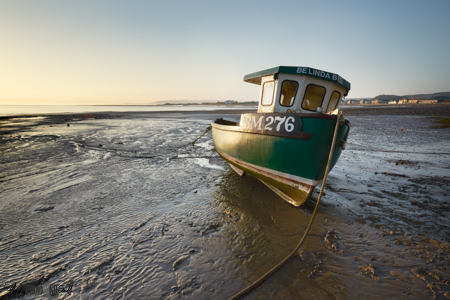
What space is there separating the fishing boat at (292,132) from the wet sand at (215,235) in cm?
77

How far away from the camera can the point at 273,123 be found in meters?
4.67

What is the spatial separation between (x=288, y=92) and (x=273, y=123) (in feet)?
4.88

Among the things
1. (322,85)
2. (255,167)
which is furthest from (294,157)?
(322,85)

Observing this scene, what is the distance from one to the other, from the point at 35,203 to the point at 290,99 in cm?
687

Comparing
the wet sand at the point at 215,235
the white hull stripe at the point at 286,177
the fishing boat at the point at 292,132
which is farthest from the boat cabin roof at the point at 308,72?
the wet sand at the point at 215,235

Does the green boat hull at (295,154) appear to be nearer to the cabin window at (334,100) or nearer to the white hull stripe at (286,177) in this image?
the white hull stripe at (286,177)

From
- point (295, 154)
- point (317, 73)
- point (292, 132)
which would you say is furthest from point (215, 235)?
point (317, 73)

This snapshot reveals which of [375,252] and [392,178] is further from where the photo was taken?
[392,178]

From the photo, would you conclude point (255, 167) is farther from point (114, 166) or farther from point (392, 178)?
point (114, 166)

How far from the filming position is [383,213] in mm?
4379

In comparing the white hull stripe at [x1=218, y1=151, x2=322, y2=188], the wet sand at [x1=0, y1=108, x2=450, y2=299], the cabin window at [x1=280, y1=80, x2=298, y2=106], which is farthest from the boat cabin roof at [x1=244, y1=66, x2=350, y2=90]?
the wet sand at [x1=0, y1=108, x2=450, y2=299]

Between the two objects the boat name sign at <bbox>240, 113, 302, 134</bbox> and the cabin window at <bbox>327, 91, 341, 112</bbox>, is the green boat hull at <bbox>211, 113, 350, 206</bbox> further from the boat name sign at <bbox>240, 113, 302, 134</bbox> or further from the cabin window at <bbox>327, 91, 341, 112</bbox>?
the cabin window at <bbox>327, 91, 341, 112</bbox>

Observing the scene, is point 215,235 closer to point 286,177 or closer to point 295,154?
point 286,177

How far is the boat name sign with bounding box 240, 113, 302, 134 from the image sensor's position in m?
4.30
